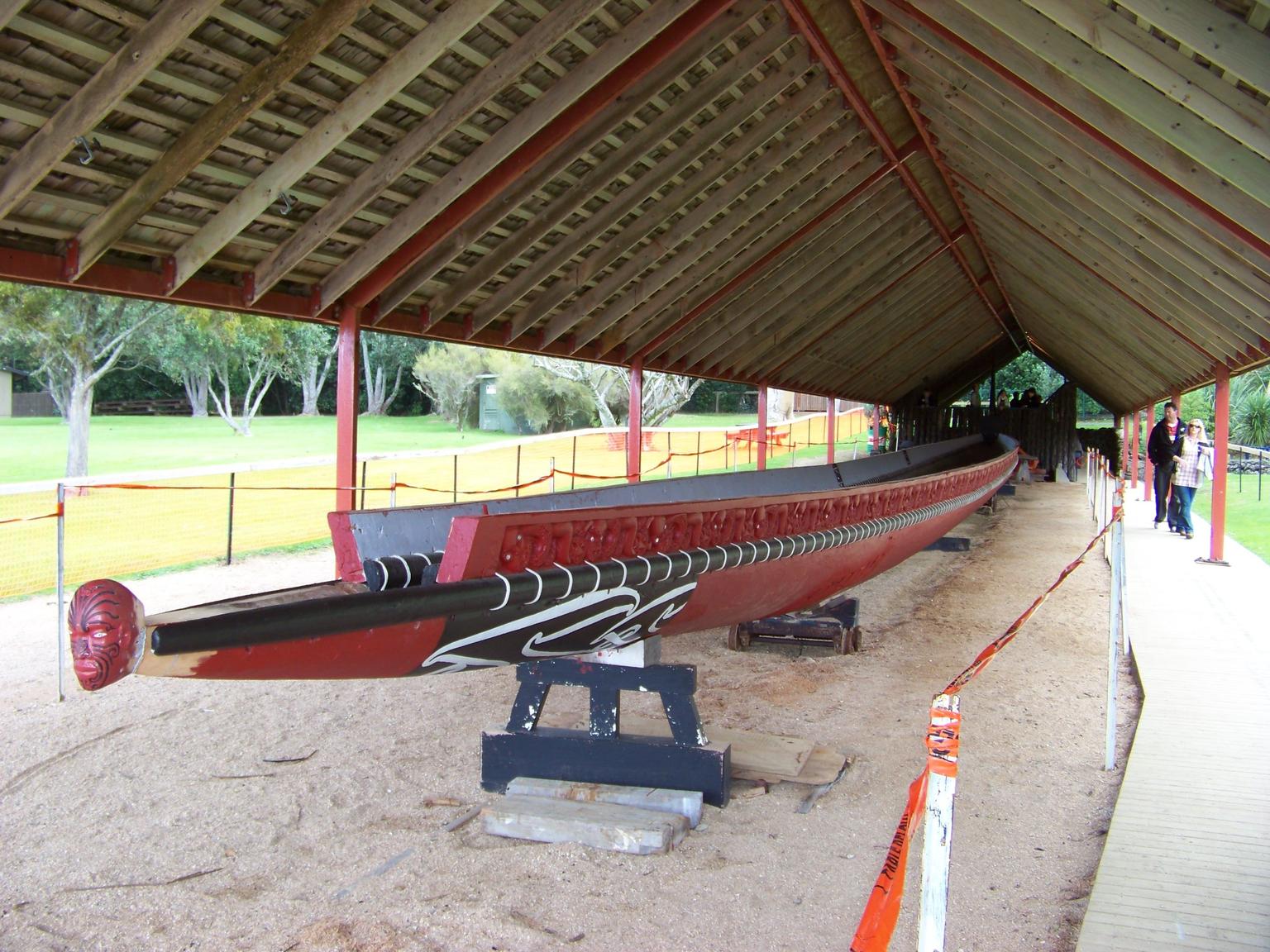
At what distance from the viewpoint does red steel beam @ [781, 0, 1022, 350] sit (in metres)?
7.51

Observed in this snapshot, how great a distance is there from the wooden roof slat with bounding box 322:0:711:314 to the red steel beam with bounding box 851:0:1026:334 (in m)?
1.96

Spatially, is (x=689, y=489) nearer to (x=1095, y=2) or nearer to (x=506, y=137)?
(x=506, y=137)

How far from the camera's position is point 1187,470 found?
12086 mm

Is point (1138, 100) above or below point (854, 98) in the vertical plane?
below

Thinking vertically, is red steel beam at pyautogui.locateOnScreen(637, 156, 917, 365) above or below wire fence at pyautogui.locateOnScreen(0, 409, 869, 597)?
above

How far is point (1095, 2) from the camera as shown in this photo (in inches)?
171

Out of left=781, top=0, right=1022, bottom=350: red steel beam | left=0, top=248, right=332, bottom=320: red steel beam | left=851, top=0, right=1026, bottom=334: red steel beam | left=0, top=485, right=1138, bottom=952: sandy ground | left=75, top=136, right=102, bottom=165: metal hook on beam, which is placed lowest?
left=0, top=485, right=1138, bottom=952: sandy ground

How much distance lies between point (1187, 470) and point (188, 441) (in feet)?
103

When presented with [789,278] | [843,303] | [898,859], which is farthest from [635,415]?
[898,859]

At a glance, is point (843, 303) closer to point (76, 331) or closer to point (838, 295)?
point (838, 295)

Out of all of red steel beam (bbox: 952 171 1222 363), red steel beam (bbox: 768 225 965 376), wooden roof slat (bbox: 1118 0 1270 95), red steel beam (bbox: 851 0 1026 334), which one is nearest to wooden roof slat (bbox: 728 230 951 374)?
red steel beam (bbox: 768 225 965 376)

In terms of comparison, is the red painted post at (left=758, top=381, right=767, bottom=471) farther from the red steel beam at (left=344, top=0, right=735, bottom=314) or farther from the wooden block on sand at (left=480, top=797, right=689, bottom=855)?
the wooden block on sand at (left=480, top=797, right=689, bottom=855)

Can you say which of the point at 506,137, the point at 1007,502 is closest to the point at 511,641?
the point at 506,137

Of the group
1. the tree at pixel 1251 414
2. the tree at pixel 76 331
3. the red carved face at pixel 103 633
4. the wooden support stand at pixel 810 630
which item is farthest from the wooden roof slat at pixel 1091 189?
the tree at pixel 1251 414
